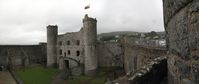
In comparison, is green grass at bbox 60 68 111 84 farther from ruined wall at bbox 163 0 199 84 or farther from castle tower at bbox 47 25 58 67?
ruined wall at bbox 163 0 199 84

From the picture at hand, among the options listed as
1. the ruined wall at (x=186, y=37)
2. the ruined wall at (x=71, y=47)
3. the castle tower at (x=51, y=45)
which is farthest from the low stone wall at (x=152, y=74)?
the castle tower at (x=51, y=45)

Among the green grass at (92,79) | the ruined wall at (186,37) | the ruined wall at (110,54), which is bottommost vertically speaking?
the green grass at (92,79)

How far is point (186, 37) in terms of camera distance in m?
3.46

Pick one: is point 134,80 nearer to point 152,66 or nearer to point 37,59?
point 152,66

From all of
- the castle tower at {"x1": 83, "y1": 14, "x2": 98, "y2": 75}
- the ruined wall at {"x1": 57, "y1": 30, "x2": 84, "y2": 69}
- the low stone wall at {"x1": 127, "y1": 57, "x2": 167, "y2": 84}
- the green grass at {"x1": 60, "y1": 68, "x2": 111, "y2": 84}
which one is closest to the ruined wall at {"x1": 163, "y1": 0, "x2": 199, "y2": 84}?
Answer: the low stone wall at {"x1": 127, "y1": 57, "x2": 167, "y2": 84}

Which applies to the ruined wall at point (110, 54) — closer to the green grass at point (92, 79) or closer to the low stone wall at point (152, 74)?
the green grass at point (92, 79)

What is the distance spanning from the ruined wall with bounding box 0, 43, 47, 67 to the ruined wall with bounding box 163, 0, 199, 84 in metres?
52.6

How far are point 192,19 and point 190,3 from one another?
0.18m

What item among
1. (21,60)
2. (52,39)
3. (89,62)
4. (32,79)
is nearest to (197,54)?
Answer: (32,79)

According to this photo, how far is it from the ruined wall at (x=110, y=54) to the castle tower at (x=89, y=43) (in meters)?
2.90

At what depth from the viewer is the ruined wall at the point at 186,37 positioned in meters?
3.17

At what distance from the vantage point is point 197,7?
3.04 meters

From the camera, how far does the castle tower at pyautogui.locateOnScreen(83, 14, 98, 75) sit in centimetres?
4406

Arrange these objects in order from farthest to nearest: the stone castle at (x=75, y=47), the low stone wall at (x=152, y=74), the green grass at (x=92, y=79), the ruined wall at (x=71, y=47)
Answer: the ruined wall at (x=71, y=47) → the stone castle at (x=75, y=47) → the green grass at (x=92, y=79) → the low stone wall at (x=152, y=74)
